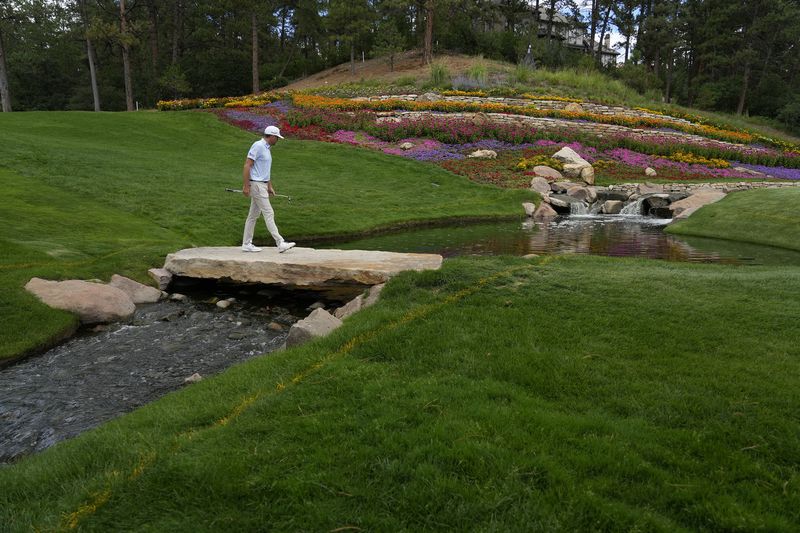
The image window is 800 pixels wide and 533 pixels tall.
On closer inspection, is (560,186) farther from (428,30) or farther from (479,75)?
(428,30)

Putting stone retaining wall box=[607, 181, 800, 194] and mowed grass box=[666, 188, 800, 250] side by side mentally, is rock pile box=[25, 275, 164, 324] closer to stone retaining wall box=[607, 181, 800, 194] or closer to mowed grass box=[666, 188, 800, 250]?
mowed grass box=[666, 188, 800, 250]

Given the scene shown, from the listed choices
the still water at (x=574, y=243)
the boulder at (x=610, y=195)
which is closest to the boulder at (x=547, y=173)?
the boulder at (x=610, y=195)

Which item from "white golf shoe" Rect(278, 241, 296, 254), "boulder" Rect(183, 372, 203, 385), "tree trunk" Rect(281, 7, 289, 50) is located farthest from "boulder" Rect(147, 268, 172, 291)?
"tree trunk" Rect(281, 7, 289, 50)

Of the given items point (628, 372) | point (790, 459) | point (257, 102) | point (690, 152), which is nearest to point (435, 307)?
point (628, 372)

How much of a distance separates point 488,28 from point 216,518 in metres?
69.8

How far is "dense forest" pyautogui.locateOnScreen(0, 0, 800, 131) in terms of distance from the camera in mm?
52375

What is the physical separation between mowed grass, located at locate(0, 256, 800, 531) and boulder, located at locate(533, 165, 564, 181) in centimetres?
2145

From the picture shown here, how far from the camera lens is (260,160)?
1022cm

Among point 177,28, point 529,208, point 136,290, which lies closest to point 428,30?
point 177,28

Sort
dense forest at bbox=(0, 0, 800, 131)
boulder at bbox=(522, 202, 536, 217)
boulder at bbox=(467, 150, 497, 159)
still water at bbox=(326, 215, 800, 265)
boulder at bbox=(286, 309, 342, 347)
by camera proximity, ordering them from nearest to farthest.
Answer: boulder at bbox=(286, 309, 342, 347) < still water at bbox=(326, 215, 800, 265) < boulder at bbox=(522, 202, 536, 217) < boulder at bbox=(467, 150, 497, 159) < dense forest at bbox=(0, 0, 800, 131)

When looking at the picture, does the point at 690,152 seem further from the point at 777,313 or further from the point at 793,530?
the point at 793,530

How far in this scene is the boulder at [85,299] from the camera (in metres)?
8.88

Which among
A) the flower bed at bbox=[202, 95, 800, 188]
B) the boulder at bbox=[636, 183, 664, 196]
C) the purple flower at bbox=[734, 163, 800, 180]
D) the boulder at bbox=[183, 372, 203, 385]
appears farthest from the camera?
the purple flower at bbox=[734, 163, 800, 180]

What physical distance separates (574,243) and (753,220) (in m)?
6.23
